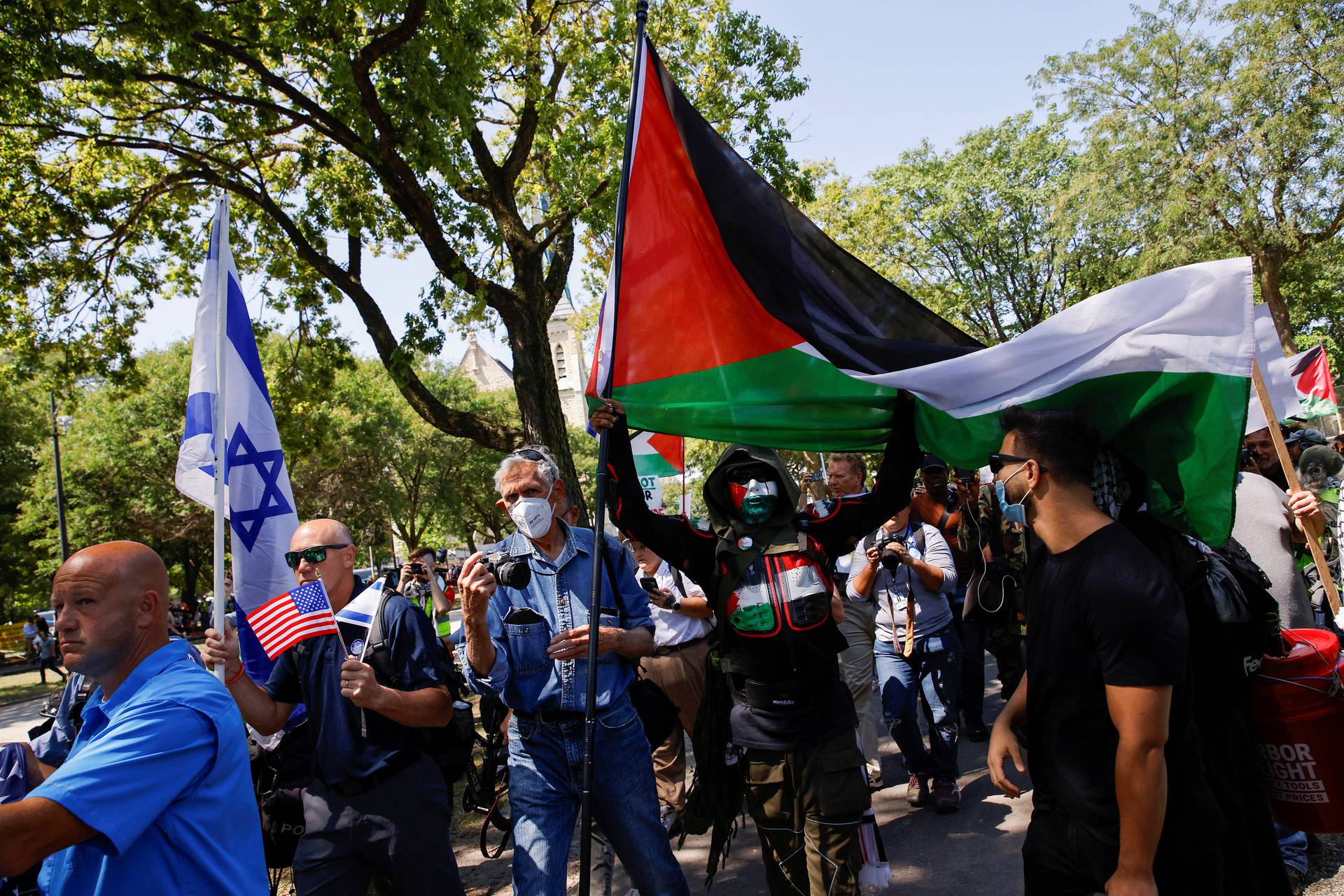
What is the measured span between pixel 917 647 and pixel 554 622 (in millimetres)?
3027

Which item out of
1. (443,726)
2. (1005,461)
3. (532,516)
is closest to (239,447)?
(532,516)

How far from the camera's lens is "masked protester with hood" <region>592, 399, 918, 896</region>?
3504 mm

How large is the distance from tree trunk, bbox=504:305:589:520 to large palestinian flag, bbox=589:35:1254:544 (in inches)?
230

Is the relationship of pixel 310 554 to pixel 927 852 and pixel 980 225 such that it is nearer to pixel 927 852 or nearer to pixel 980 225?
pixel 927 852

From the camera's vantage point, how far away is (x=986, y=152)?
1084 inches

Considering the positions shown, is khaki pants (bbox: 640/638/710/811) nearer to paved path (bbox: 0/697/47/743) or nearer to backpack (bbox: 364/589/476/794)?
backpack (bbox: 364/589/476/794)

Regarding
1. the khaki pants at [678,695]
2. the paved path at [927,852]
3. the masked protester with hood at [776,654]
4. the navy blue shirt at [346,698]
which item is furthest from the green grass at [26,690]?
the masked protester with hood at [776,654]

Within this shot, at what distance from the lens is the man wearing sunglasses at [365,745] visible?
3176 mm

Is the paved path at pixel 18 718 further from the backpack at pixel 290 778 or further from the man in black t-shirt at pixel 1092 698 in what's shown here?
the man in black t-shirt at pixel 1092 698

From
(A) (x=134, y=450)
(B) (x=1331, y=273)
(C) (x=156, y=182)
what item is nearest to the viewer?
(C) (x=156, y=182)

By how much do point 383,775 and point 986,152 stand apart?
2851 cm

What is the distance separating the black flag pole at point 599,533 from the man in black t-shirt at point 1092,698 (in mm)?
1381

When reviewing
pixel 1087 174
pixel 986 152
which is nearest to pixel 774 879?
pixel 1087 174

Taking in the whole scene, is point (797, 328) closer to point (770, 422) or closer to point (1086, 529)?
point (770, 422)
